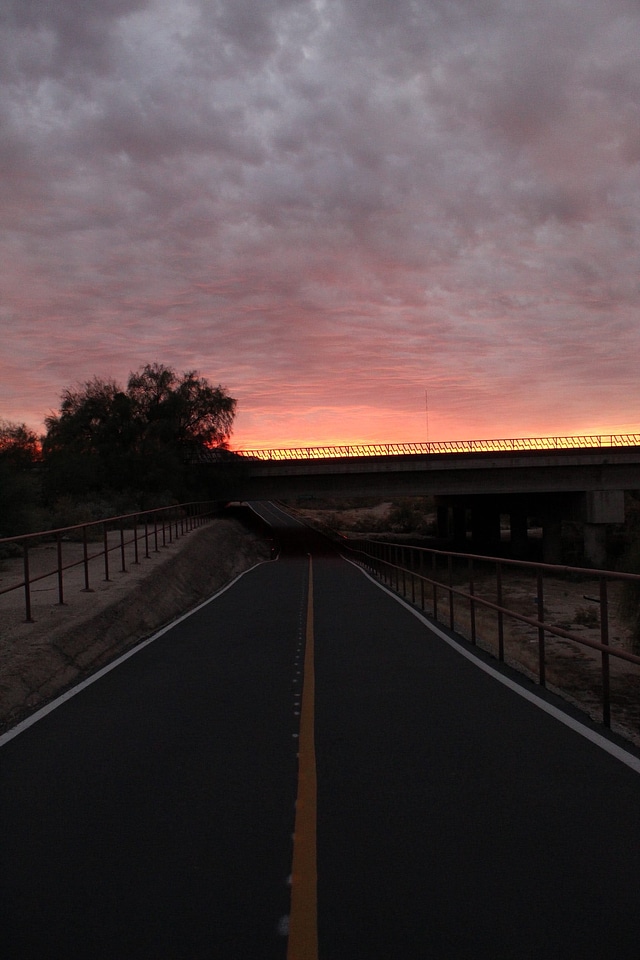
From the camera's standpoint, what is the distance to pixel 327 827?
504 centimetres

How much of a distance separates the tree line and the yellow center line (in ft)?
145

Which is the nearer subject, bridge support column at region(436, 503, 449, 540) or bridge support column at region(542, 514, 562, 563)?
bridge support column at region(542, 514, 562, 563)

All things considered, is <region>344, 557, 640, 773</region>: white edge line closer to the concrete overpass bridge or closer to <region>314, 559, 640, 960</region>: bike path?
<region>314, 559, 640, 960</region>: bike path

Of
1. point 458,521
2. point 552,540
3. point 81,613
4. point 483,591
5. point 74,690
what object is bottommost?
point 483,591

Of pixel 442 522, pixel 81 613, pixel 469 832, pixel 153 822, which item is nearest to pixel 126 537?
pixel 81 613

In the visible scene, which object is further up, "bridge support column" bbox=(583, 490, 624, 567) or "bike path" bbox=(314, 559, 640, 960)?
"bike path" bbox=(314, 559, 640, 960)

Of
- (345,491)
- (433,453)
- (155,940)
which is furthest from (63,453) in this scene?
(155,940)

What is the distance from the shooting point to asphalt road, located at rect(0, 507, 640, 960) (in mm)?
3760

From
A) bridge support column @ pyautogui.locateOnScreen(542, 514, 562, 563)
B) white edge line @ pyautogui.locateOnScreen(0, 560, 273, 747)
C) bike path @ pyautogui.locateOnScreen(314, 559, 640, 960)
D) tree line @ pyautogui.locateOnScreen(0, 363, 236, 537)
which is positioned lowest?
bridge support column @ pyautogui.locateOnScreen(542, 514, 562, 563)

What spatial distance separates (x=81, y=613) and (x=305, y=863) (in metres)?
10.3

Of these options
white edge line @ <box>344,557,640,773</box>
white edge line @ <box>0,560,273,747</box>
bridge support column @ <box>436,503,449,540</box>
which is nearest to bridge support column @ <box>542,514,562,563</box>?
bridge support column @ <box>436,503,449,540</box>

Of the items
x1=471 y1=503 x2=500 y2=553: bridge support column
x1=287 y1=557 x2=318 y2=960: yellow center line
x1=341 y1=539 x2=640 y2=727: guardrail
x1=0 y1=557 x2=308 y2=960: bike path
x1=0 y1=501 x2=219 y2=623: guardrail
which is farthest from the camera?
x1=471 y1=503 x2=500 y2=553: bridge support column

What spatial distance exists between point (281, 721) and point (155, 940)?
407cm

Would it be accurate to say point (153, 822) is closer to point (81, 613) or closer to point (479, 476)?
point (81, 613)
